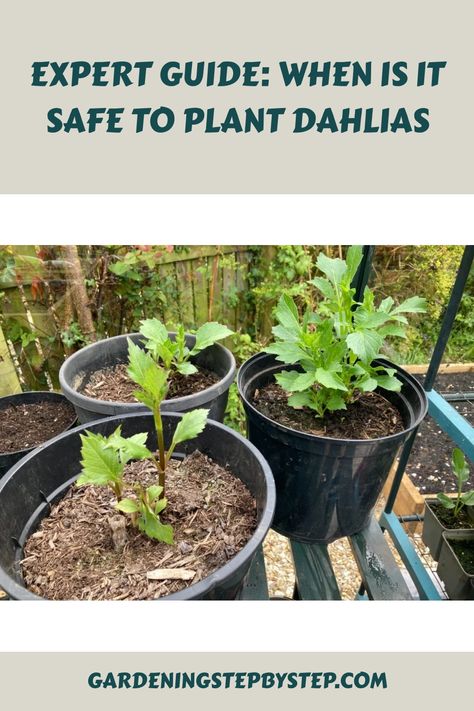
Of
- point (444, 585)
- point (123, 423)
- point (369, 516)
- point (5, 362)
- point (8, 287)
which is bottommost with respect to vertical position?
point (444, 585)

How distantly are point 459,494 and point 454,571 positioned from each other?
0.23 m

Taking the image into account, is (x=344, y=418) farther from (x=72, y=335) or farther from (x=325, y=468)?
(x=72, y=335)

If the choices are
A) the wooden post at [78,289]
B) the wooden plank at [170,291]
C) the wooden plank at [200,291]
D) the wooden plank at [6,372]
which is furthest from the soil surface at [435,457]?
the wooden plank at [6,372]

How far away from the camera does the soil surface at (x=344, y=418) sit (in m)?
1.03

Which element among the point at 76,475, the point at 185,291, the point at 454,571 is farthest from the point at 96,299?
the point at 454,571

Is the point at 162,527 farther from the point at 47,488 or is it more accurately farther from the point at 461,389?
the point at 461,389

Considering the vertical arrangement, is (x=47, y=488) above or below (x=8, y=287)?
below

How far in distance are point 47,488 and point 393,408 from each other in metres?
0.82

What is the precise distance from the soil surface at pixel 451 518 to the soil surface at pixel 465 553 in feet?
0.21

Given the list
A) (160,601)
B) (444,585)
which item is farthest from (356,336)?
(444,585)

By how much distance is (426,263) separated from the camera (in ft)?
9.34

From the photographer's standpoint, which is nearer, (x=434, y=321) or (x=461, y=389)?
(x=461, y=389)

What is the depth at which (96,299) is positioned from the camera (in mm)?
2156

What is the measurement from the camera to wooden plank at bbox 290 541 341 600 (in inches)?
41.0
